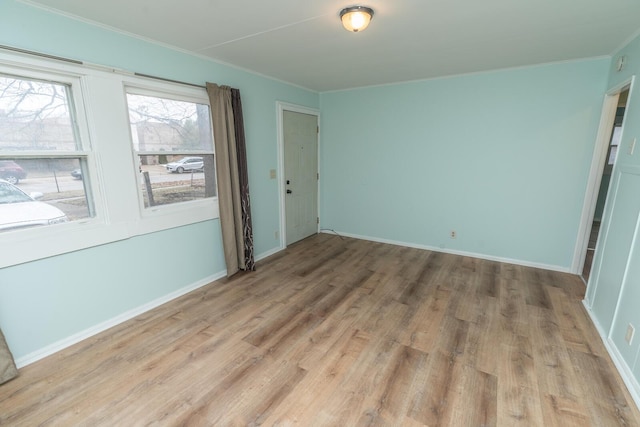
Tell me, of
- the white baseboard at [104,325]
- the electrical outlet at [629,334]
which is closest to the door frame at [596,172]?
the electrical outlet at [629,334]

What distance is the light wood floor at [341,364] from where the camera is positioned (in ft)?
5.44

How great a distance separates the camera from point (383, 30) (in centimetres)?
231

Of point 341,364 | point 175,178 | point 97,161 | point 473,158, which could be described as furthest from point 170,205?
point 473,158

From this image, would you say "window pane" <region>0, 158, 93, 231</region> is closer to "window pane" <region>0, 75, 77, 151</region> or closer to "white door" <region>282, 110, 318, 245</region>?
"window pane" <region>0, 75, 77, 151</region>

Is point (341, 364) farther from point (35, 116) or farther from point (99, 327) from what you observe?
point (35, 116)

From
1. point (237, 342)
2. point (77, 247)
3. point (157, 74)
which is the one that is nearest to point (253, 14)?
point (157, 74)

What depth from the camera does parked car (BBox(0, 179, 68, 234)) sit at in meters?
1.91

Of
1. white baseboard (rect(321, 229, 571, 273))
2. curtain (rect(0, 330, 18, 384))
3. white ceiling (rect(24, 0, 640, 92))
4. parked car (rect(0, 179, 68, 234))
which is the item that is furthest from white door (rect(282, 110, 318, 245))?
curtain (rect(0, 330, 18, 384))

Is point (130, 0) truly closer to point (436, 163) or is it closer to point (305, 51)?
point (305, 51)

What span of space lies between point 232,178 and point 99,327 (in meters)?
1.81

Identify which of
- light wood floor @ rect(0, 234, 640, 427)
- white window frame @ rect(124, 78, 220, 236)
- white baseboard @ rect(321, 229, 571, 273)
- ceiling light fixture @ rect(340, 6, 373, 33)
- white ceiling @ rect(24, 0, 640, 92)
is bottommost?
light wood floor @ rect(0, 234, 640, 427)

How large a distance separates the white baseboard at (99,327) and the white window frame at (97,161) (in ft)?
2.27

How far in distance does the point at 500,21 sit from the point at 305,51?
164cm

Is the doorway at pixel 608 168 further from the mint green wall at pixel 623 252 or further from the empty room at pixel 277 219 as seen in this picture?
the mint green wall at pixel 623 252
